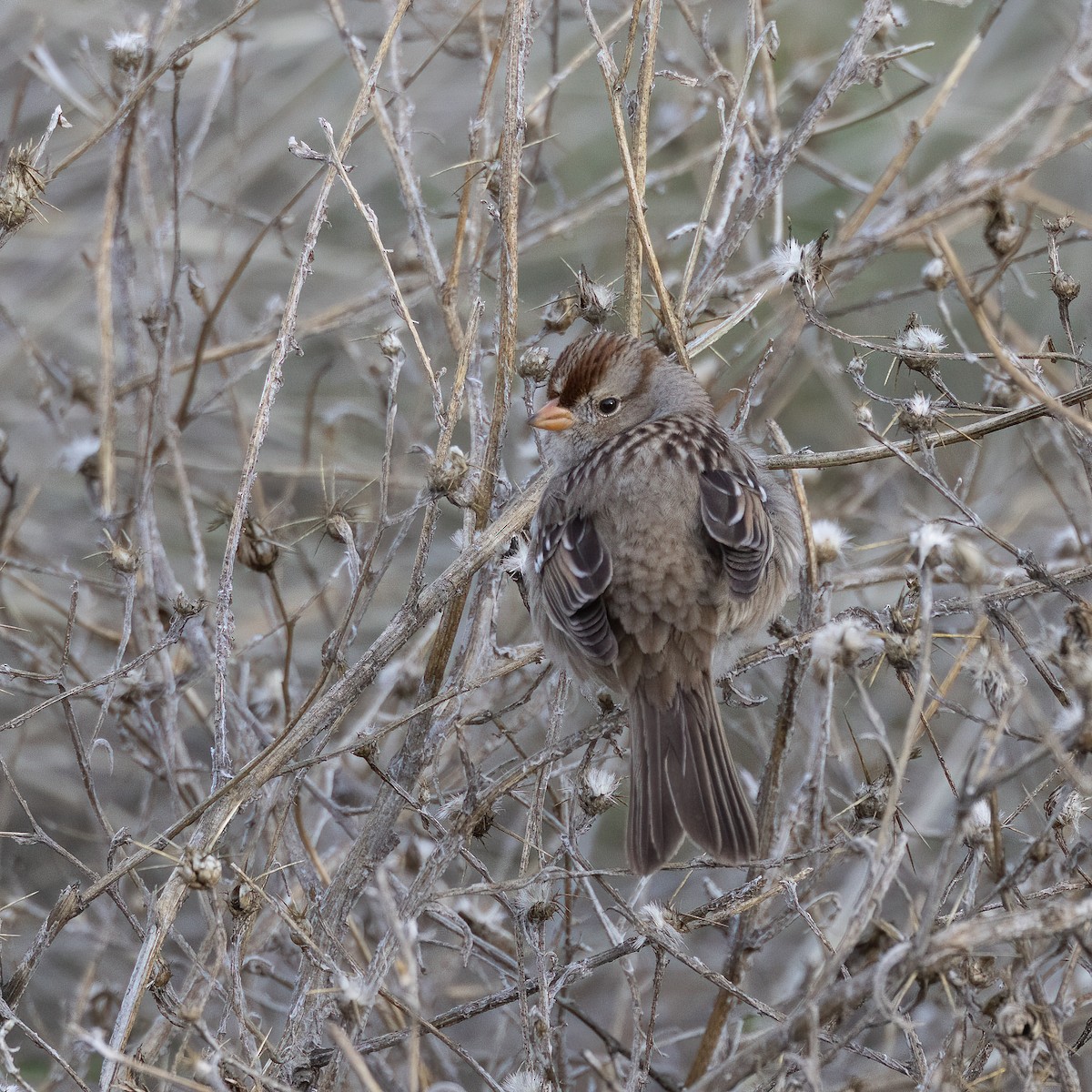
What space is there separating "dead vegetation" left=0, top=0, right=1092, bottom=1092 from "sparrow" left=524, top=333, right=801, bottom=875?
0.16 meters

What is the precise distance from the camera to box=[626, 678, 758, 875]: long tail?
279 centimetres

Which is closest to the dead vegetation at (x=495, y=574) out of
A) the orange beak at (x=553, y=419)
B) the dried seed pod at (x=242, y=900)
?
the dried seed pod at (x=242, y=900)

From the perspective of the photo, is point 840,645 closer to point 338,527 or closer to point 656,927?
point 656,927

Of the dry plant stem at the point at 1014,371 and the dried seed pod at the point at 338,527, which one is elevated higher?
the dry plant stem at the point at 1014,371

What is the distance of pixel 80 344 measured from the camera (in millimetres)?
5551

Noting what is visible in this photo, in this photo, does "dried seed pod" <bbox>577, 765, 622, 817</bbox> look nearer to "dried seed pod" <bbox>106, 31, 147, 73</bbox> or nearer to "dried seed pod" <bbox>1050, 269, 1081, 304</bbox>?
"dried seed pod" <bbox>1050, 269, 1081, 304</bbox>

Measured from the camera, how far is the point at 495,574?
325 cm

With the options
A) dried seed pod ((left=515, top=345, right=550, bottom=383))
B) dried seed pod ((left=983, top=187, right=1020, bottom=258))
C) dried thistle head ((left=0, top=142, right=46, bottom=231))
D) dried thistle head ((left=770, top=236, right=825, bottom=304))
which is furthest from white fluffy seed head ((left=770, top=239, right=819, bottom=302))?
dried thistle head ((left=0, top=142, right=46, bottom=231))

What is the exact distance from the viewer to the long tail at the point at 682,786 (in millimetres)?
2795

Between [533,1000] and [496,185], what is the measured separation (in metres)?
1.92

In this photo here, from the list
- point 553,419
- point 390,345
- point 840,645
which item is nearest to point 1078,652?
point 840,645

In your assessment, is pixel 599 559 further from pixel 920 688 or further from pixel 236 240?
pixel 236 240

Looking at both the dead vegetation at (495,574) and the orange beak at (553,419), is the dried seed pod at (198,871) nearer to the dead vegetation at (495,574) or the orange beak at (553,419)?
the dead vegetation at (495,574)

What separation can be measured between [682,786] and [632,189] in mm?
1409
